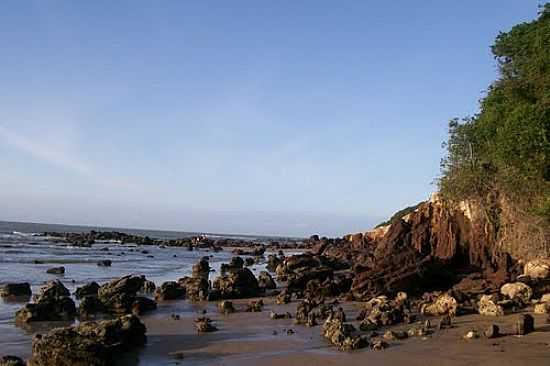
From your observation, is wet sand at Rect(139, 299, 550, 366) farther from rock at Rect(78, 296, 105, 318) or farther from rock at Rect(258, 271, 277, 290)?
rock at Rect(258, 271, 277, 290)

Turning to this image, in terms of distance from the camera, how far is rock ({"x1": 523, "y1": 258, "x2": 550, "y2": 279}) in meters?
29.1

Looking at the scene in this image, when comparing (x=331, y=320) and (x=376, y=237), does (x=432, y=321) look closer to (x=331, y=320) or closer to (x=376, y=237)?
(x=331, y=320)

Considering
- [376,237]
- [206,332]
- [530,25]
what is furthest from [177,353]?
[376,237]

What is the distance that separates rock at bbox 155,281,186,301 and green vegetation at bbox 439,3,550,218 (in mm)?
17657

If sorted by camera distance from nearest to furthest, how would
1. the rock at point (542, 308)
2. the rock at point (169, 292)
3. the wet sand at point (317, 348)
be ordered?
the wet sand at point (317, 348) < the rock at point (542, 308) < the rock at point (169, 292)

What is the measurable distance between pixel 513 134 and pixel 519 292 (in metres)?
6.56

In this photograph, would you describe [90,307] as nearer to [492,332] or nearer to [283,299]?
[283,299]

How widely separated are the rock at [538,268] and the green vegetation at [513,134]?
3034mm

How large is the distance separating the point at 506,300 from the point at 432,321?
4.19 metres

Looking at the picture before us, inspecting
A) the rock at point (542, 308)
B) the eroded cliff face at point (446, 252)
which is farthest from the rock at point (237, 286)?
the rock at point (542, 308)

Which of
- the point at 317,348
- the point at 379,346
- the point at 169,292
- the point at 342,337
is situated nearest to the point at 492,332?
the point at 379,346

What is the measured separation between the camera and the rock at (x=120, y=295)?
86.6 feet

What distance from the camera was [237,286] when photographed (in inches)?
1300

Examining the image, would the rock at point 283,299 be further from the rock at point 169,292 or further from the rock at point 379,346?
the rock at point 379,346
